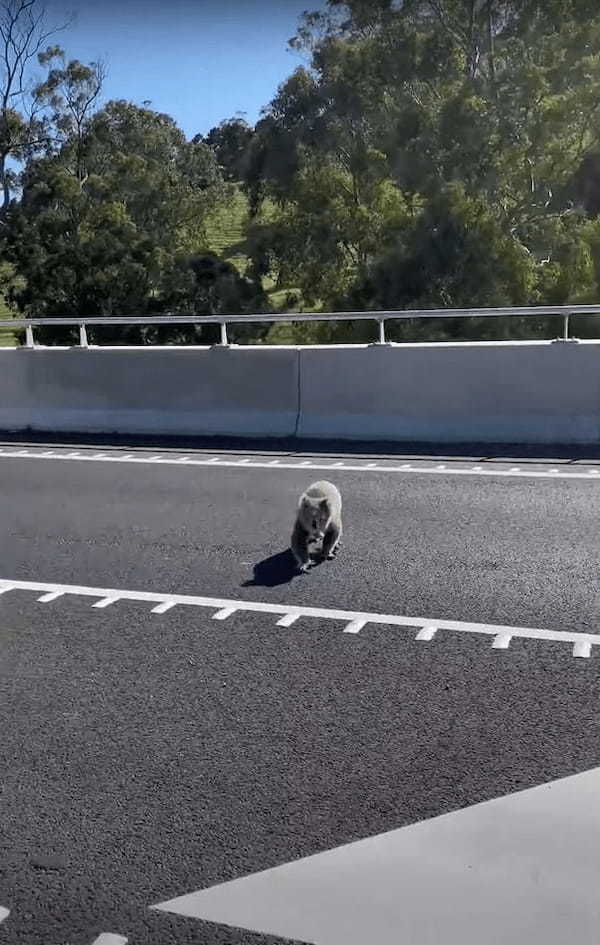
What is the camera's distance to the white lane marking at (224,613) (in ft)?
21.1

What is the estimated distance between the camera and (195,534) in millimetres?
8422

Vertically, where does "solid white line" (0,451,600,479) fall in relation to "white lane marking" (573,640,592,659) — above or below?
above

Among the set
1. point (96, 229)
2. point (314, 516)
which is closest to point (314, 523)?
point (314, 516)

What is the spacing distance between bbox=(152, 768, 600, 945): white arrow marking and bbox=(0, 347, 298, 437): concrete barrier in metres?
8.80

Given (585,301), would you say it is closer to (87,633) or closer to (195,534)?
(195,534)

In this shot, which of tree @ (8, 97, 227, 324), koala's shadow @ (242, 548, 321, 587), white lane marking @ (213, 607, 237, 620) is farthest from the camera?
Answer: tree @ (8, 97, 227, 324)

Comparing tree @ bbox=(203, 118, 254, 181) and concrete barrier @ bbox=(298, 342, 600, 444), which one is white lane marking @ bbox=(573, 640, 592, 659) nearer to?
concrete barrier @ bbox=(298, 342, 600, 444)

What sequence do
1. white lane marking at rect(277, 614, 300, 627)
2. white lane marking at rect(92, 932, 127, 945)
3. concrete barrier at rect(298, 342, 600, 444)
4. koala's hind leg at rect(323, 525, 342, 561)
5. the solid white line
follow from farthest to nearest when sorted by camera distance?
concrete barrier at rect(298, 342, 600, 444) < the solid white line < koala's hind leg at rect(323, 525, 342, 561) < white lane marking at rect(277, 614, 300, 627) < white lane marking at rect(92, 932, 127, 945)

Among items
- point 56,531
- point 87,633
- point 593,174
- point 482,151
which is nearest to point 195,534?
point 56,531

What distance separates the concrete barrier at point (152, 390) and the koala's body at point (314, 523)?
16.5 ft

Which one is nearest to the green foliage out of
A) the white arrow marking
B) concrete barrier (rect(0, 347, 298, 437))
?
concrete barrier (rect(0, 347, 298, 437))

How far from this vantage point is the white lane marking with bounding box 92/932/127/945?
3389 mm

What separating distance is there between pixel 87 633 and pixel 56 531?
8.69ft

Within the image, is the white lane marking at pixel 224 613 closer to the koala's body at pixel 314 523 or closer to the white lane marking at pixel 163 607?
the white lane marking at pixel 163 607
